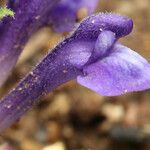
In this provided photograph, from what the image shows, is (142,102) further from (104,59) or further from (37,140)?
(104,59)

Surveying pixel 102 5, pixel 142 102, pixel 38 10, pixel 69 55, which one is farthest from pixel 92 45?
pixel 102 5

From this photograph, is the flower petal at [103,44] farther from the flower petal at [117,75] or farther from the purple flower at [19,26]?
the purple flower at [19,26]

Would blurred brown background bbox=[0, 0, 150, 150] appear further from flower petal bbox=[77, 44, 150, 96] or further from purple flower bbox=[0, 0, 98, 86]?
flower petal bbox=[77, 44, 150, 96]

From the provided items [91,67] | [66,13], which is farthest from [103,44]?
[66,13]

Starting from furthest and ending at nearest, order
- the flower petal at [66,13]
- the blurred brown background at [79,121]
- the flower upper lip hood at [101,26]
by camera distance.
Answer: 1. the blurred brown background at [79,121]
2. the flower petal at [66,13]
3. the flower upper lip hood at [101,26]

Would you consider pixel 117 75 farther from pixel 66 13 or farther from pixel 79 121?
pixel 79 121

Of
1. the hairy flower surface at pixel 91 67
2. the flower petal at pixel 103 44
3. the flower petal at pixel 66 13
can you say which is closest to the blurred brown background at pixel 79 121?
the flower petal at pixel 66 13

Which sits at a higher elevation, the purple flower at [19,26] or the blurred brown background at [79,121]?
the purple flower at [19,26]
